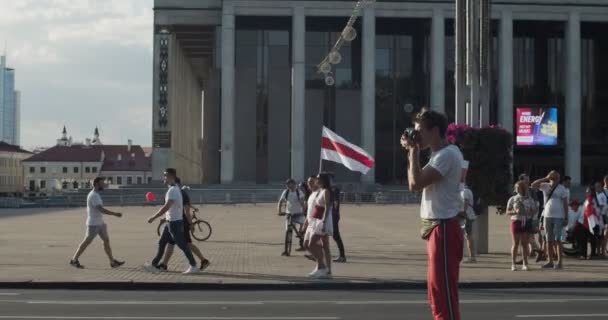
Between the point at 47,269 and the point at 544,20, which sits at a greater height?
the point at 544,20

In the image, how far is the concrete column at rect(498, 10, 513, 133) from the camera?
235ft

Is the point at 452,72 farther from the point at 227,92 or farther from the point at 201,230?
the point at 201,230

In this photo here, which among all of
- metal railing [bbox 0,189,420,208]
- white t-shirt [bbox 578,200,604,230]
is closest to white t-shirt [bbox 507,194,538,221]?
white t-shirt [bbox 578,200,604,230]

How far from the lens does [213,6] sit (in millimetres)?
73938

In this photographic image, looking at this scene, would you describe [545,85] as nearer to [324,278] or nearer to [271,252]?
[271,252]

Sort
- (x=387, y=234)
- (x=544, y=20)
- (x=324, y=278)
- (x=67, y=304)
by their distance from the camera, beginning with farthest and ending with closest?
(x=544, y=20) → (x=387, y=234) → (x=324, y=278) → (x=67, y=304)

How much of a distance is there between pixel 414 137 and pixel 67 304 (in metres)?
7.79

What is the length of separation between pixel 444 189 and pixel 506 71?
67.5 metres

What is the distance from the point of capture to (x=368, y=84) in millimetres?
71625

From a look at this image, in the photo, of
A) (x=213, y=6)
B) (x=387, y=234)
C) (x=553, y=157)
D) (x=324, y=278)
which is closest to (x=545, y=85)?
(x=553, y=157)

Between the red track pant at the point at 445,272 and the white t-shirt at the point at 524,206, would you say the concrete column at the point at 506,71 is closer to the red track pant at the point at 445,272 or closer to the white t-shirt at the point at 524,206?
the white t-shirt at the point at 524,206

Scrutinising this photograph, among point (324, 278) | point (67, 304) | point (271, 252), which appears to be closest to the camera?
point (67, 304)

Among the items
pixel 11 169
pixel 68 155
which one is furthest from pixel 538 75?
pixel 11 169

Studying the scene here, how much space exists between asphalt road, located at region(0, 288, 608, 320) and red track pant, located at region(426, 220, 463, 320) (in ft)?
16.2
